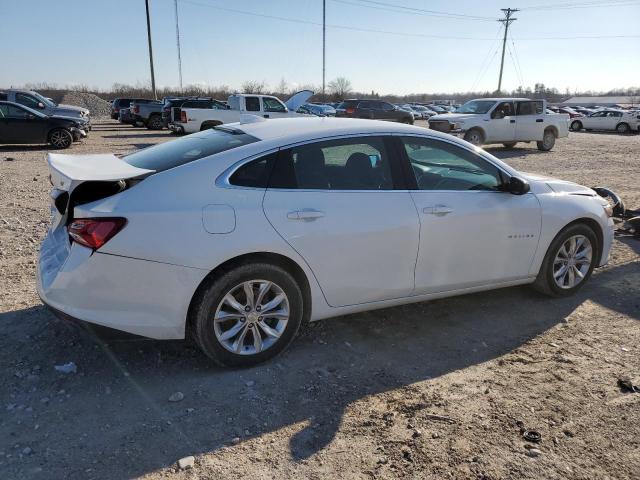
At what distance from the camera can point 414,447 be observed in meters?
2.76

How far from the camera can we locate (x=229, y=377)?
3.38 metres

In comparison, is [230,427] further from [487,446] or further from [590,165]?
[590,165]

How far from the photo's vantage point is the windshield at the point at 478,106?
1808 cm

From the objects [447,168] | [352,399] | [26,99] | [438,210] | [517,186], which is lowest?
[352,399]

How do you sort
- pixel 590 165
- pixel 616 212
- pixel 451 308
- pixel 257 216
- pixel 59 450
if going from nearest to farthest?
pixel 59 450 < pixel 257 216 < pixel 451 308 < pixel 616 212 < pixel 590 165

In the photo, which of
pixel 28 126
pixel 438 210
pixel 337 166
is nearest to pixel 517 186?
pixel 438 210

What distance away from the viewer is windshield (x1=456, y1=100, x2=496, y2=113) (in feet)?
59.3

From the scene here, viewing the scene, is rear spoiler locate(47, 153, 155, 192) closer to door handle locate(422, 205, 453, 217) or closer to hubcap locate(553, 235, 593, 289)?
door handle locate(422, 205, 453, 217)

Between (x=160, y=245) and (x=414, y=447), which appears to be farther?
(x=160, y=245)

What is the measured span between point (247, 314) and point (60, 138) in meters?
16.1

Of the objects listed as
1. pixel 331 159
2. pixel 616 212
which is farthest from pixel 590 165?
pixel 331 159

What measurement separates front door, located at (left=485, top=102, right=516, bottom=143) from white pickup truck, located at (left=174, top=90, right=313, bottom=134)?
23.9 feet

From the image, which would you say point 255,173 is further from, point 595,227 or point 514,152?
point 514,152

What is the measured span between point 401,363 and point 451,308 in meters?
1.15
